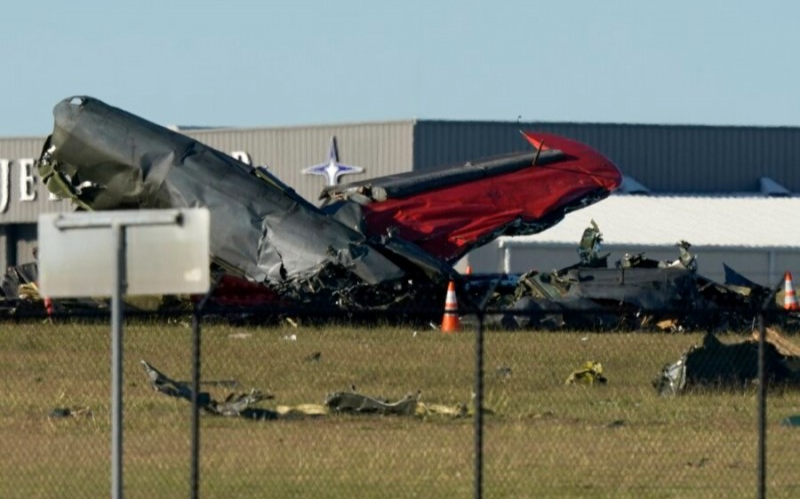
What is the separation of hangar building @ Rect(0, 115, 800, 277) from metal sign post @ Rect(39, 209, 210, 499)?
38.5 meters

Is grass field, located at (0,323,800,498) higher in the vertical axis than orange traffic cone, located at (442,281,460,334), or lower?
lower

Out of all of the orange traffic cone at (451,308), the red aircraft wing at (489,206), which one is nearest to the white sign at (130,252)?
the orange traffic cone at (451,308)

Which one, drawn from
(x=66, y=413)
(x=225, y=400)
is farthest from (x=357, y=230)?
(x=66, y=413)

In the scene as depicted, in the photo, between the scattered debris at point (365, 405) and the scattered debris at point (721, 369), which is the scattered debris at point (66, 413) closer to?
the scattered debris at point (365, 405)

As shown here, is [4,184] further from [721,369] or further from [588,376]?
[721,369]

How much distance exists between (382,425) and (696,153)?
41.3m

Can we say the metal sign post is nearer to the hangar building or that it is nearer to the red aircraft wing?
the red aircraft wing

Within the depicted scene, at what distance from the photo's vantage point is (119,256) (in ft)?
30.1

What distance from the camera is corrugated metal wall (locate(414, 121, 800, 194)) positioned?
5419 centimetres

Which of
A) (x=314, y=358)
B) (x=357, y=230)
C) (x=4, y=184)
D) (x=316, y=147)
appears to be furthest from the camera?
(x=4, y=184)

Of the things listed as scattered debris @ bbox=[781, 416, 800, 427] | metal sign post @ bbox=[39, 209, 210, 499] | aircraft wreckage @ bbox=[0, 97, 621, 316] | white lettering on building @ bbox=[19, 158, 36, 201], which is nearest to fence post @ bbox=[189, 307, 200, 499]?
metal sign post @ bbox=[39, 209, 210, 499]

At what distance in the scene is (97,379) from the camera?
19594 millimetres

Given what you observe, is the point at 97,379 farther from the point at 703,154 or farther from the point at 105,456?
the point at 703,154

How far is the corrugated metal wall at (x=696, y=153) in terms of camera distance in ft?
178
